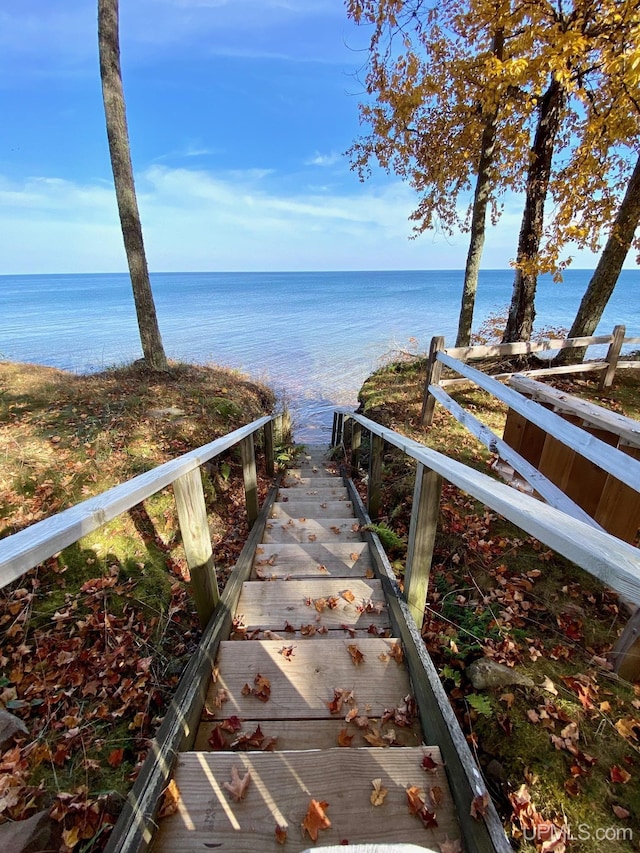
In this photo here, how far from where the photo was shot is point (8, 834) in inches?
56.6

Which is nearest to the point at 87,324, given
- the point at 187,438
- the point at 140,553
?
the point at 187,438

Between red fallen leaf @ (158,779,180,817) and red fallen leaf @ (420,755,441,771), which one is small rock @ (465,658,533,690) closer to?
red fallen leaf @ (420,755,441,771)

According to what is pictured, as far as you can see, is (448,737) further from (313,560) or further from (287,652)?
(313,560)

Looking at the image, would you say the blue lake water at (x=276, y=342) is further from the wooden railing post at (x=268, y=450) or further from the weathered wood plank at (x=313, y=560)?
the weathered wood plank at (x=313, y=560)

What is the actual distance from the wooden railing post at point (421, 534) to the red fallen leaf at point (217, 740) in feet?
4.03

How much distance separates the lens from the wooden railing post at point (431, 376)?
574 centimetres

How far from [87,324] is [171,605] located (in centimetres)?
3166

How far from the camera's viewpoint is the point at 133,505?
154 centimetres

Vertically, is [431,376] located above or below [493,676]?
above

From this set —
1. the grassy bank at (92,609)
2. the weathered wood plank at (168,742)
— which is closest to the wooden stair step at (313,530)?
the grassy bank at (92,609)

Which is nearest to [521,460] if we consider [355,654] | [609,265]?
[355,654]

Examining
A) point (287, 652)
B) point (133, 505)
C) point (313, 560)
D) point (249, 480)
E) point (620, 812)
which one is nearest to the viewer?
point (133, 505)

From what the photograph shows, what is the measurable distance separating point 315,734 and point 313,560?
1.55m

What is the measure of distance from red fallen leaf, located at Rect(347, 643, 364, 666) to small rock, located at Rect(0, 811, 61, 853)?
4.65 feet
